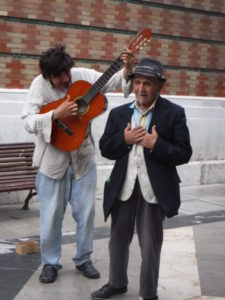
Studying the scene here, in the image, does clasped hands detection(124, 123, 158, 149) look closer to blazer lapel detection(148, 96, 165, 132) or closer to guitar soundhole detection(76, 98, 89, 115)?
blazer lapel detection(148, 96, 165, 132)

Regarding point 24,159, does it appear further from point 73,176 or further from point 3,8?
point 73,176

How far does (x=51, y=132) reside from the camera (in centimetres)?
472

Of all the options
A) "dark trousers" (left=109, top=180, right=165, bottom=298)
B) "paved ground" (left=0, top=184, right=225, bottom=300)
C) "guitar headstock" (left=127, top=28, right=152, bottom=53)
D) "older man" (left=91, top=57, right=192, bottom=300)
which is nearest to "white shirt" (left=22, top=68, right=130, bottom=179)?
"guitar headstock" (left=127, top=28, right=152, bottom=53)

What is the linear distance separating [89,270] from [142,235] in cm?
86

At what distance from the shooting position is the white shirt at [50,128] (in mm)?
4688

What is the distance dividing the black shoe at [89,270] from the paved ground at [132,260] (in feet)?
0.17

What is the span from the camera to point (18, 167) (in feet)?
24.3

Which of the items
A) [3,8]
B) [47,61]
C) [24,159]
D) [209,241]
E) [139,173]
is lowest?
[209,241]

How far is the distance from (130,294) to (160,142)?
4.04ft

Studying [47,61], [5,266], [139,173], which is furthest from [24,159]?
[139,173]

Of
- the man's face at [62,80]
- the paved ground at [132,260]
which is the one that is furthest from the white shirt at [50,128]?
the paved ground at [132,260]

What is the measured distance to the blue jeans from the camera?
4828mm

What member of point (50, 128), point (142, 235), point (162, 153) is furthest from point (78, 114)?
point (142, 235)

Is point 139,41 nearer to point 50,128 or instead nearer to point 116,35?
point 50,128
